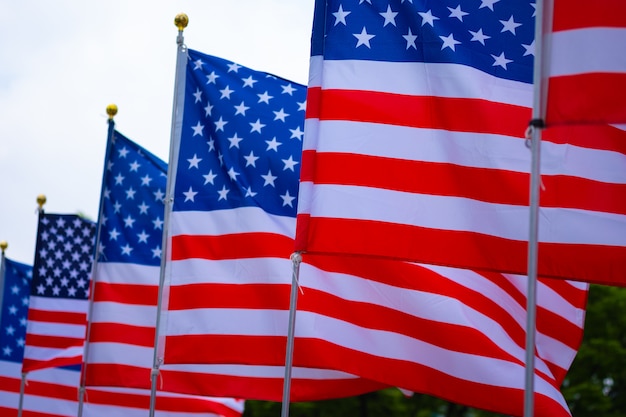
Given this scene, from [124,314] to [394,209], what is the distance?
6.50 meters

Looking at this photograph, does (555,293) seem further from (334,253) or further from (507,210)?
(334,253)

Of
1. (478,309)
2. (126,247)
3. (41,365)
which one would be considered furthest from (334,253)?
(41,365)

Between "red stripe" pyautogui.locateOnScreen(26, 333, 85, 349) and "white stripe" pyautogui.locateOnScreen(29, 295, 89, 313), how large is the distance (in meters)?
0.46

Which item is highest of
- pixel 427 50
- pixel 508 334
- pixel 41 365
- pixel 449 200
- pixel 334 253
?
pixel 427 50

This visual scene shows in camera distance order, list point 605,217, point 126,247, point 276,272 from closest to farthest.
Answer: point 605,217
point 276,272
point 126,247

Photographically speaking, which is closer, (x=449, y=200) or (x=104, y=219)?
(x=449, y=200)

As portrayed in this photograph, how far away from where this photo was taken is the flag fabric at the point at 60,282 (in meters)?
15.9

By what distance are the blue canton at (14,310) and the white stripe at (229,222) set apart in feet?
32.2

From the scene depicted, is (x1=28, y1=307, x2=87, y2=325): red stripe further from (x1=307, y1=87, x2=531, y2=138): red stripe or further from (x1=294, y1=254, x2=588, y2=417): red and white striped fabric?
(x1=307, y1=87, x2=531, y2=138): red stripe

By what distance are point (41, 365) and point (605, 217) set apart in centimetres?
1090

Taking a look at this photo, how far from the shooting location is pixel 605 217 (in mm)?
7082

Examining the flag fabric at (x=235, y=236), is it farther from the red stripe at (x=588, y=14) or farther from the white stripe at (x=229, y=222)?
the red stripe at (x=588, y=14)

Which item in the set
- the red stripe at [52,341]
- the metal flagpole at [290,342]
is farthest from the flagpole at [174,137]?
the red stripe at [52,341]

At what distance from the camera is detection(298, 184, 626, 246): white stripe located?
23.0 feet
